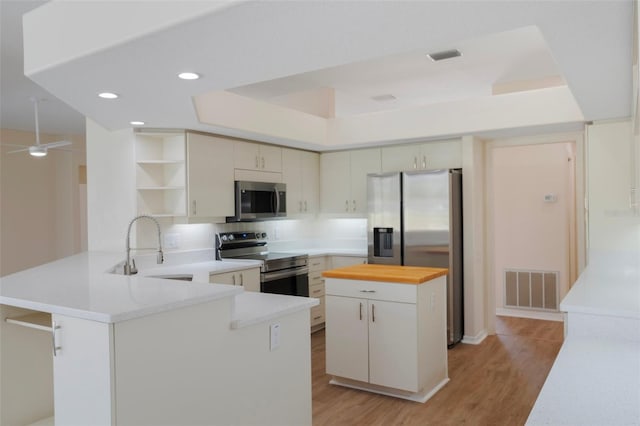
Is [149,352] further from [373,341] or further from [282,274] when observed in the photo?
[282,274]

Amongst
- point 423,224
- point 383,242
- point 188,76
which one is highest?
point 188,76

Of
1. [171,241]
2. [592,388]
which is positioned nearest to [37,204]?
[171,241]

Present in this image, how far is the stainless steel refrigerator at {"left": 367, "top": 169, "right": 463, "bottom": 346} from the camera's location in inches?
189

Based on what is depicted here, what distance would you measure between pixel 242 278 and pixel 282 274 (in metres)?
0.56

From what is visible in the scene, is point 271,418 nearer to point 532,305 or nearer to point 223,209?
point 223,209

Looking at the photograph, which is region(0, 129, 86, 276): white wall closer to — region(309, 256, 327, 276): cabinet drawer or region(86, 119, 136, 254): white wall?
region(86, 119, 136, 254): white wall

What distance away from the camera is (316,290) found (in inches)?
217

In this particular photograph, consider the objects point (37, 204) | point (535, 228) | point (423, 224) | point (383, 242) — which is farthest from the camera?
point (37, 204)

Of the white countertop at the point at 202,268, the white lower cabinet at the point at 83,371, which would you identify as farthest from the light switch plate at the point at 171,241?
the white lower cabinet at the point at 83,371

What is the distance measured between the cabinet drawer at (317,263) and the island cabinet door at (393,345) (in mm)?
1906

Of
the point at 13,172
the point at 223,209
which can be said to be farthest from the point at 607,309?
the point at 13,172

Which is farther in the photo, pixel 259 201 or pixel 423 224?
pixel 259 201

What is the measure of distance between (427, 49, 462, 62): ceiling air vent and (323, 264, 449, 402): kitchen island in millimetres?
1955

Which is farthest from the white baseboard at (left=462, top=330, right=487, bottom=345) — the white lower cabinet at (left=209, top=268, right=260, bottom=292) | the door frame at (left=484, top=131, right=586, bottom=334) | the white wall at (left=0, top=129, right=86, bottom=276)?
the white wall at (left=0, top=129, right=86, bottom=276)
